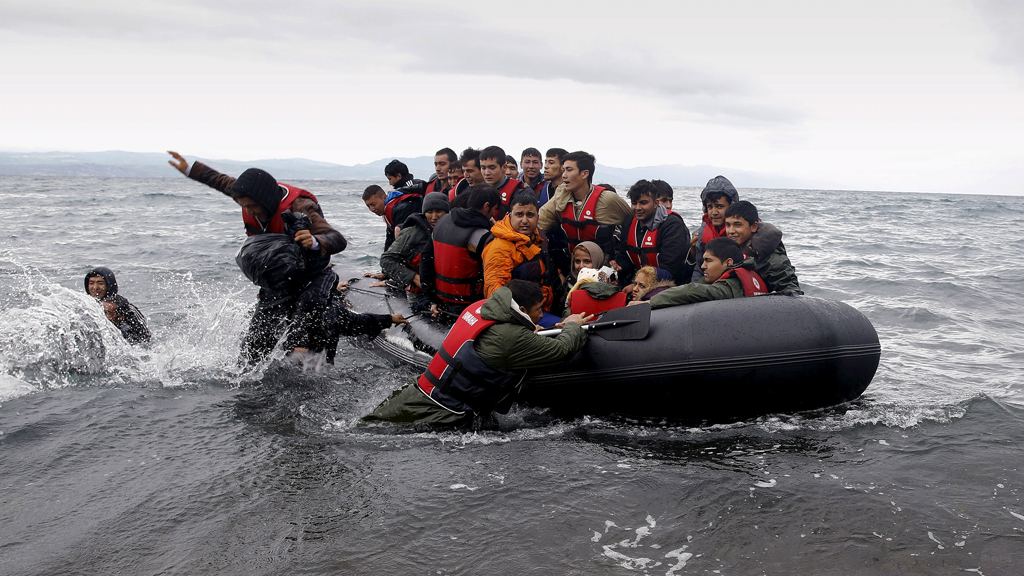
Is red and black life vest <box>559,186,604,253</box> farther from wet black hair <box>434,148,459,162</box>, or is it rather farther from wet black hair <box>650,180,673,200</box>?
wet black hair <box>434,148,459,162</box>

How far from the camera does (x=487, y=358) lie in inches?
158

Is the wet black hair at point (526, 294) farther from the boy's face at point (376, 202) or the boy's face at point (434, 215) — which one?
the boy's face at point (376, 202)

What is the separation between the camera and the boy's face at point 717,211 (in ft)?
16.5

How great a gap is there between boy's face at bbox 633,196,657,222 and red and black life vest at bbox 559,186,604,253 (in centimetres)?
32

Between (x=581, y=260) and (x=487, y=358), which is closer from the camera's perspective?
(x=487, y=358)

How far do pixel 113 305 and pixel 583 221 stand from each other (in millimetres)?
4209

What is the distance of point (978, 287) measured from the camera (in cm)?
1067

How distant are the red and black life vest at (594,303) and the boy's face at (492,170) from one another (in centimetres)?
187

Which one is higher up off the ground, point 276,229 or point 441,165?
point 441,165

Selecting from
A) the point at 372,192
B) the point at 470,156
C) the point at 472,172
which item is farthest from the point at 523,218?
the point at 372,192

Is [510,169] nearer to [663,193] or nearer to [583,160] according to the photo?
[583,160]

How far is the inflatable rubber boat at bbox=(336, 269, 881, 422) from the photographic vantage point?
386 cm

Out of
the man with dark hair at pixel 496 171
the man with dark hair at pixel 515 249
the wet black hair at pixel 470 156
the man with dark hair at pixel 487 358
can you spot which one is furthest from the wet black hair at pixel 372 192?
the man with dark hair at pixel 487 358

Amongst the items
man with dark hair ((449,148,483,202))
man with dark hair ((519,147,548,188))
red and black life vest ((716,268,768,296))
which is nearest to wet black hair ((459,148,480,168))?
man with dark hair ((449,148,483,202))
